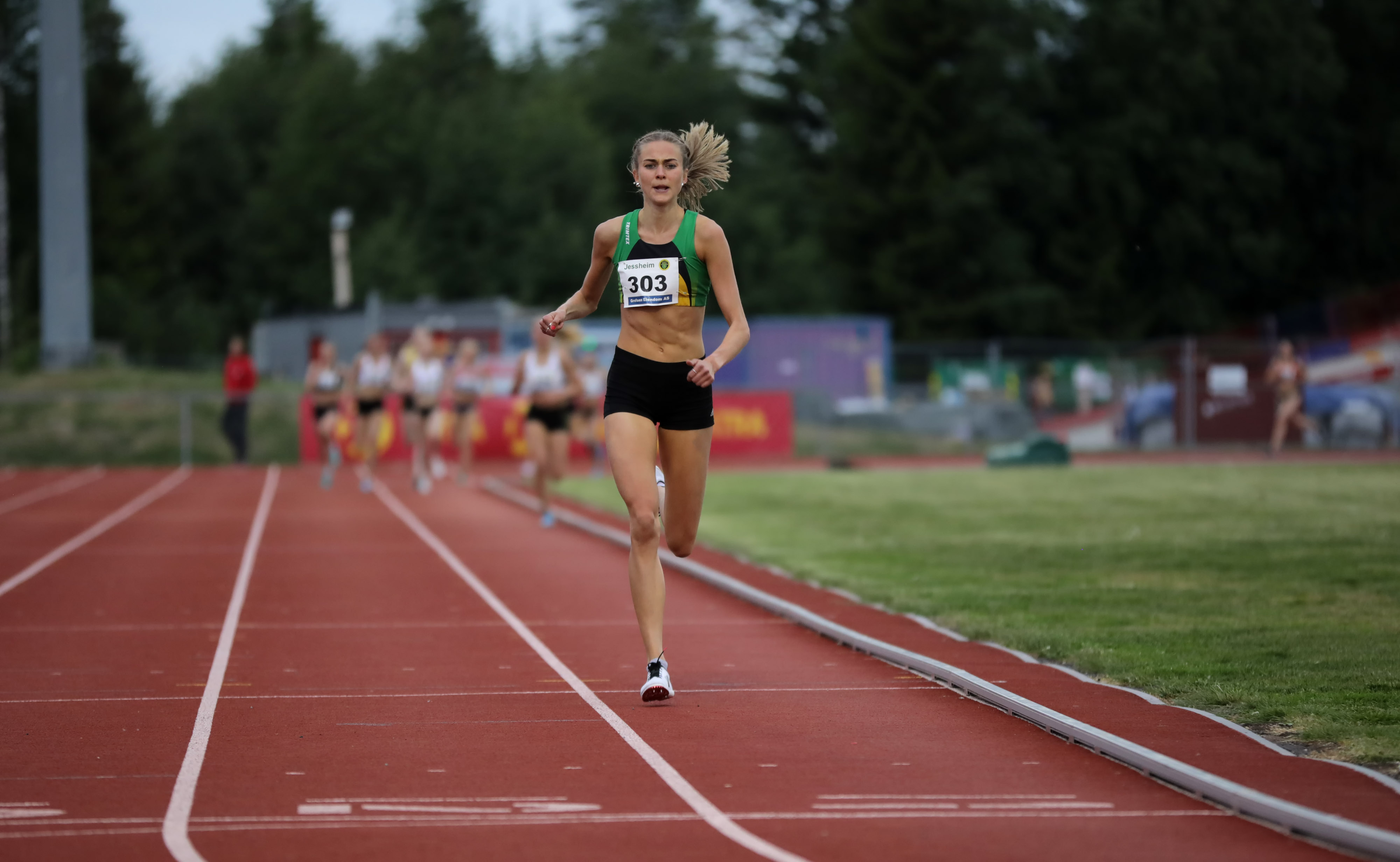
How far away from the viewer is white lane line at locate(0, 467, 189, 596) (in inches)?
538

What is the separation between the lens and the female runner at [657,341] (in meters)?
7.54

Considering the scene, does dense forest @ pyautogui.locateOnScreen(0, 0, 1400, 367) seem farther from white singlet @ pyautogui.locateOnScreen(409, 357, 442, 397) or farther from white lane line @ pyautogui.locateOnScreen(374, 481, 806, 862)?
white lane line @ pyautogui.locateOnScreen(374, 481, 806, 862)

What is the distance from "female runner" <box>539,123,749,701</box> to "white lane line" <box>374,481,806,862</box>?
19.6 inches

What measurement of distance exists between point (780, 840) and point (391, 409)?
95.4 feet

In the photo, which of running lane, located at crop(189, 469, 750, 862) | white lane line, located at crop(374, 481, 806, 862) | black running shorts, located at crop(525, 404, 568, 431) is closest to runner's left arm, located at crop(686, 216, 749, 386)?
white lane line, located at crop(374, 481, 806, 862)

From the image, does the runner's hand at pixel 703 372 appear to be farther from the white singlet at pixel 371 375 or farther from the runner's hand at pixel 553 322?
the white singlet at pixel 371 375

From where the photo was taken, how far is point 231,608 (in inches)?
459

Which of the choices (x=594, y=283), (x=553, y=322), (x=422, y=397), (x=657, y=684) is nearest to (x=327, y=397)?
(x=422, y=397)

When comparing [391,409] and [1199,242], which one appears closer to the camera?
[391,409]

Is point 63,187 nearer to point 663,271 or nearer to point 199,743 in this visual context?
point 663,271

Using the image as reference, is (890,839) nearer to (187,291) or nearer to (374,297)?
(374,297)

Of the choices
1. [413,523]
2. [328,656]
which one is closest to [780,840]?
[328,656]

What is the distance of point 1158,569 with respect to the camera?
42.5ft

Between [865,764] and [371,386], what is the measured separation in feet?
55.1
